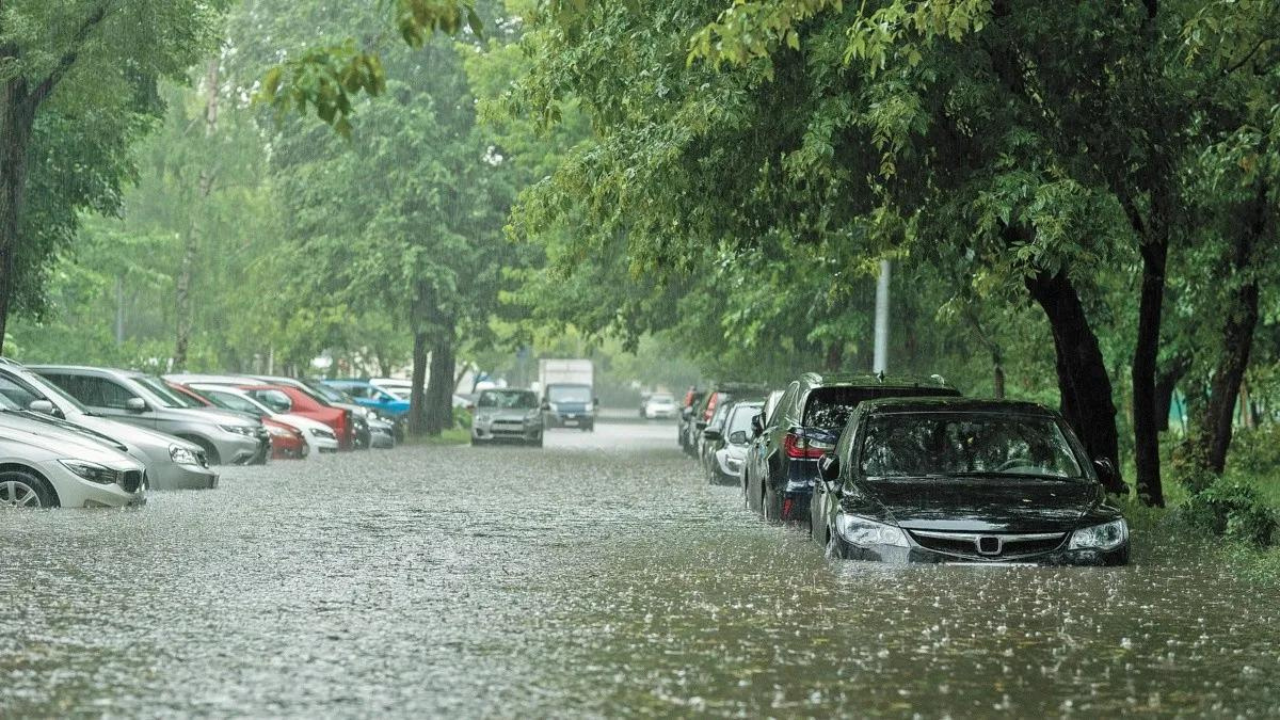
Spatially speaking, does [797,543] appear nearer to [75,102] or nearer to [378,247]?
[75,102]

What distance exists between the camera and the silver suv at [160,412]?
90.5ft

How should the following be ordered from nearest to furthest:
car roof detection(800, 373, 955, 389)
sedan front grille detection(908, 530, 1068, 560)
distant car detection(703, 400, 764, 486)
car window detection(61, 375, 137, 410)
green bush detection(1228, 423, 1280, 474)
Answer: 1. sedan front grille detection(908, 530, 1068, 560)
2. car roof detection(800, 373, 955, 389)
3. car window detection(61, 375, 137, 410)
4. distant car detection(703, 400, 764, 486)
5. green bush detection(1228, 423, 1280, 474)

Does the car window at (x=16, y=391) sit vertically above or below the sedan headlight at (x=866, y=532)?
above

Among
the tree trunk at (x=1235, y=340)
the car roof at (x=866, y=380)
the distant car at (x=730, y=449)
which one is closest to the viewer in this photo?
the car roof at (x=866, y=380)

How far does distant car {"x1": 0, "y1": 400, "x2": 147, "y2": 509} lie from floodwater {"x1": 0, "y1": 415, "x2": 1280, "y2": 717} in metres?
0.43

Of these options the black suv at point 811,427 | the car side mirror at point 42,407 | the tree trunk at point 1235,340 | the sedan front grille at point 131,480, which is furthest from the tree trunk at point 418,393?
the black suv at point 811,427

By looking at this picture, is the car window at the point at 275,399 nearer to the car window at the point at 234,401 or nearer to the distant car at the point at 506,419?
the car window at the point at 234,401

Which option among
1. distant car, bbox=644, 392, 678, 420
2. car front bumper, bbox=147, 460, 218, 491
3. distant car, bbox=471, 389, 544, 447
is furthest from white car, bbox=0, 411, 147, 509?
distant car, bbox=644, 392, 678, 420

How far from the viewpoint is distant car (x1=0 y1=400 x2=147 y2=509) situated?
18.7 meters

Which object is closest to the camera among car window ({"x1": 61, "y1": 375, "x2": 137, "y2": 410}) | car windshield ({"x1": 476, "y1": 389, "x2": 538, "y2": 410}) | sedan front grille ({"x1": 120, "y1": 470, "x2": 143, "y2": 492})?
sedan front grille ({"x1": 120, "y1": 470, "x2": 143, "y2": 492})

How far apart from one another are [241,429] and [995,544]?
19.4 meters

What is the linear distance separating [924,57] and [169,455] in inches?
431

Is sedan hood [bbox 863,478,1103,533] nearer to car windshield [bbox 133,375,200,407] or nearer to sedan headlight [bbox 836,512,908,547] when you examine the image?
sedan headlight [bbox 836,512,908,547]

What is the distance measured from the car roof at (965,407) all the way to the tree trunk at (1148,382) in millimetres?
6906
